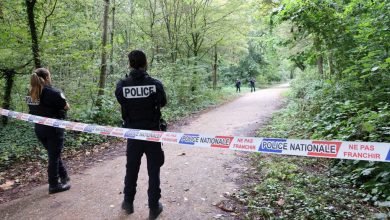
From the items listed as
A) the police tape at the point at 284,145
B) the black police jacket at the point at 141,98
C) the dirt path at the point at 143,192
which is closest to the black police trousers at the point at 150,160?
the police tape at the point at 284,145

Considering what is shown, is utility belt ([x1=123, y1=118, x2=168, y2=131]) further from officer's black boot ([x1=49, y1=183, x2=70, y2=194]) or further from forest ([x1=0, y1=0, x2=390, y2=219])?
officer's black boot ([x1=49, y1=183, x2=70, y2=194])

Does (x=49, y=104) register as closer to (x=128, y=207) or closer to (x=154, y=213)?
(x=128, y=207)

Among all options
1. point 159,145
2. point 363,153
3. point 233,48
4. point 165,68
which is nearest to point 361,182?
point 363,153

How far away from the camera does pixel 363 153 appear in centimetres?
312

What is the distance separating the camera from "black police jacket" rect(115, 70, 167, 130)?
4094mm

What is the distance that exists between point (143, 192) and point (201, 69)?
15.2 m

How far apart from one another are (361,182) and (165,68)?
12.8m

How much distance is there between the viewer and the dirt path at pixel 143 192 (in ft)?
15.0

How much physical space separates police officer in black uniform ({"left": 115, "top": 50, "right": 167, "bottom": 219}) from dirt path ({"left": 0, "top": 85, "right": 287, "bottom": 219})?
1.60ft

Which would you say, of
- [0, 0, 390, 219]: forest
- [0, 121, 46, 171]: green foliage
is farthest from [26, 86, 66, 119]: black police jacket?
[0, 121, 46, 171]: green foliage

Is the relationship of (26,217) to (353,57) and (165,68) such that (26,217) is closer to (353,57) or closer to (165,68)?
(353,57)

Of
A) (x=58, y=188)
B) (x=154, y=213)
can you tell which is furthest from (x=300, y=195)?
(x=58, y=188)

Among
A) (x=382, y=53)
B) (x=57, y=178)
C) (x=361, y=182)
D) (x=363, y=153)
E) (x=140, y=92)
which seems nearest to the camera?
(x=363, y=153)

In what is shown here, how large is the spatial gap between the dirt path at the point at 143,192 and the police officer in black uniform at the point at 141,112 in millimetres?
487
